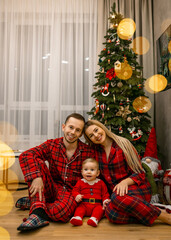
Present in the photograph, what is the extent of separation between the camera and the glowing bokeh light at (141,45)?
3740 millimetres

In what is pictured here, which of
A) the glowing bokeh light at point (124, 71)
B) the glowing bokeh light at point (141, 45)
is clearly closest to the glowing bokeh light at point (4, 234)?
the glowing bokeh light at point (124, 71)

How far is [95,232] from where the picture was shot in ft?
5.41

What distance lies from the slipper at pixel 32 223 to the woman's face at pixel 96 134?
82cm

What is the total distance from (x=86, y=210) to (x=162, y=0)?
3237mm

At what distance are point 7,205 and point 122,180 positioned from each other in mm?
1276

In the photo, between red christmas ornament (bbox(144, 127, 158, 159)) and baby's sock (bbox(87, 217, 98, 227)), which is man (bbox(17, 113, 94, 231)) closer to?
baby's sock (bbox(87, 217, 98, 227))

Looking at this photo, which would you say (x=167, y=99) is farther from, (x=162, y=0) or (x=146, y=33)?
(x=162, y=0)

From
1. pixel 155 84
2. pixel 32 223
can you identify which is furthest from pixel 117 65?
pixel 32 223

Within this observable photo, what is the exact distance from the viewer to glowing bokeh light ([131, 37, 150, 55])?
374 cm

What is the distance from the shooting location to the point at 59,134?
3.76 meters

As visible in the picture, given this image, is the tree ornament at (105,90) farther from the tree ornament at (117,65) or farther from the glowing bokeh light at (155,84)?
the glowing bokeh light at (155,84)

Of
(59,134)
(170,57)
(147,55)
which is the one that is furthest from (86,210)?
(147,55)

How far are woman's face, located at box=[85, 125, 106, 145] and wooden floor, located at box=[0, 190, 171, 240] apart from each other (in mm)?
703

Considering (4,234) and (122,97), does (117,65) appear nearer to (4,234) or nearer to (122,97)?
(122,97)
